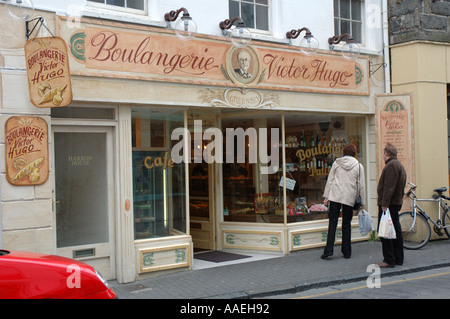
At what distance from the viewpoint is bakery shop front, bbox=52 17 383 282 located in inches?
306

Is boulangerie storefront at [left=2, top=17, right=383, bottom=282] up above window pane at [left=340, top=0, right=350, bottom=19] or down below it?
below

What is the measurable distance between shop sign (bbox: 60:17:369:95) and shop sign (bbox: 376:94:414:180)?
1.77ft

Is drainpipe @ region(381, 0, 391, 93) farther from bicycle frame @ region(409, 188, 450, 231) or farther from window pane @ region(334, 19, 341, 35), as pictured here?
bicycle frame @ region(409, 188, 450, 231)

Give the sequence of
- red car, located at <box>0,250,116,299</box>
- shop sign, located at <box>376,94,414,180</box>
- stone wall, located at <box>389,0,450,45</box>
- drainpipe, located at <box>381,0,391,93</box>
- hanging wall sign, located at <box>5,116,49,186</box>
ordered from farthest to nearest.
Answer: drainpipe, located at <box>381,0,391,93</box>, stone wall, located at <box>389,0,450,45</box>, shop sign, located at <box>376,94,414,180</box>, hanging wall sign, located at <box>5,116,49,186</box>, red car, located at <box>0,250,116,299</box>

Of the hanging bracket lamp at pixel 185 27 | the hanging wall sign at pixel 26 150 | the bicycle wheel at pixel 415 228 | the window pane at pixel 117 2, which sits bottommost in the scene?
the bicycle wheel at pixel 415 228

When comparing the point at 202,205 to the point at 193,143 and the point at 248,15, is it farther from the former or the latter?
the point at 248,15

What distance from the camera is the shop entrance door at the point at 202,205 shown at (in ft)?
33.8

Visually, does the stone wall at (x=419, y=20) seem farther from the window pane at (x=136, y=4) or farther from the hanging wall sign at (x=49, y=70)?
the hanging wall sign at (x=49, y=70)

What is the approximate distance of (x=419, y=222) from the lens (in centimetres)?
1040

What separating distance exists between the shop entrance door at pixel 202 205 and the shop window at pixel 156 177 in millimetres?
1618

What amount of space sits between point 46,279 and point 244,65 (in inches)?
229

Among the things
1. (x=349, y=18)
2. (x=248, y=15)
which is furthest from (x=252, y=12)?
(x=349, y=18)

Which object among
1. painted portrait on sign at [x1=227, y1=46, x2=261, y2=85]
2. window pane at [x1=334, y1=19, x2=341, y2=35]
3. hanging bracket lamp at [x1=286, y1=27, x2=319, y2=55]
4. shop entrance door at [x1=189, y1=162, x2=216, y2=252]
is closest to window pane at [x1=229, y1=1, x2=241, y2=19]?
painted portrait on sign at [x1=227, y1=46, x2=261, y2=85]

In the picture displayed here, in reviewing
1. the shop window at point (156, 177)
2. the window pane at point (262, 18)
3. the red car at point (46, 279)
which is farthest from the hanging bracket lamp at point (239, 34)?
the red car at point (46, 279)
